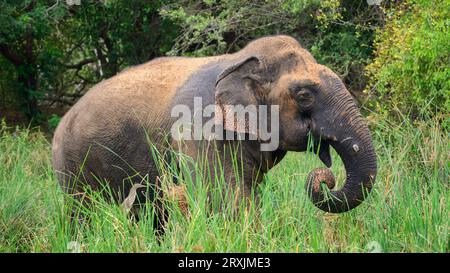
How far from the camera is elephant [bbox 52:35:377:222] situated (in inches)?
277

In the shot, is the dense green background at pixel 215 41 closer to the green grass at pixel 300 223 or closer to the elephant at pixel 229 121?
the green grass at pixel 300 223

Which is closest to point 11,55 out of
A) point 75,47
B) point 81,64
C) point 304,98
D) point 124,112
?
point 75,47

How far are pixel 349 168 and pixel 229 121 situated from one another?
3.18 feet

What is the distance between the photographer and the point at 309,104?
23.6 ft

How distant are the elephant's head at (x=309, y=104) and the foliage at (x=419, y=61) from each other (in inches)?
113

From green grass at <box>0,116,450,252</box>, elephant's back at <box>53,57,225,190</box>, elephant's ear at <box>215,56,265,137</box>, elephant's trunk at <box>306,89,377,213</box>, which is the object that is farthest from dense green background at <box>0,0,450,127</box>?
elephant's back at <box>53,57,225,190</box>

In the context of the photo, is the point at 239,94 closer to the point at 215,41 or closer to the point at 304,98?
the point at 304,98

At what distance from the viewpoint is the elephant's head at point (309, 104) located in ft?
22.9

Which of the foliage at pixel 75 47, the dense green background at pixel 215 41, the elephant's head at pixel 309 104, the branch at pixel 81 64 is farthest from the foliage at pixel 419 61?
the branch at pixel 81 64

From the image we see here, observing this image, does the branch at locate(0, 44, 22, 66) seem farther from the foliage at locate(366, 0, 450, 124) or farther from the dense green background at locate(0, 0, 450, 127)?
the foliage at locate(366, 0, 450, 124)

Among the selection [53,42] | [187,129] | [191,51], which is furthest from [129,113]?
[53,42]

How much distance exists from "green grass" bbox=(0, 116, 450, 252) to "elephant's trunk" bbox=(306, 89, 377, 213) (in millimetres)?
114

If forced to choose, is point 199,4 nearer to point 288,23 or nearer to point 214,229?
point 288,23
